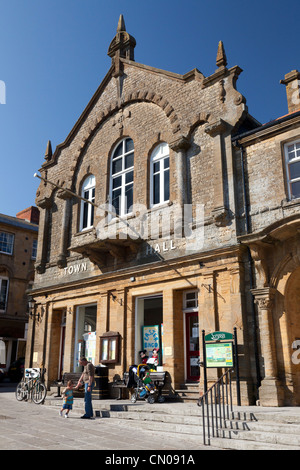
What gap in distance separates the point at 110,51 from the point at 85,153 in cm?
476

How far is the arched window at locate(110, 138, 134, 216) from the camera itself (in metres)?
17.2

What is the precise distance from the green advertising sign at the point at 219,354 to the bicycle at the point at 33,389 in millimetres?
6202

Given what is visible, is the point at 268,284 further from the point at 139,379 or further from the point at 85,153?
the point at 85,153

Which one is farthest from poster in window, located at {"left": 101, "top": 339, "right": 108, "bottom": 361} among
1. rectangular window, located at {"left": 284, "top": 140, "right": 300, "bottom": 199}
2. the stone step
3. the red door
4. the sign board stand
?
the stone step

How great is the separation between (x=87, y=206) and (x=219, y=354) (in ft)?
33.1

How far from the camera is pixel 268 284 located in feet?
39.1

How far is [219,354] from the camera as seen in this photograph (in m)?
11.6

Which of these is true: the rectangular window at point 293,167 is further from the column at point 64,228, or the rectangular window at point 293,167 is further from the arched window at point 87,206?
the column at point 64,228

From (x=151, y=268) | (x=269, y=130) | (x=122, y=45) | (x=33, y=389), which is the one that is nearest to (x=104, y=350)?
(x=33, y=389)

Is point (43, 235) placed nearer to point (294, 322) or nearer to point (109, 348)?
point (109, 348)

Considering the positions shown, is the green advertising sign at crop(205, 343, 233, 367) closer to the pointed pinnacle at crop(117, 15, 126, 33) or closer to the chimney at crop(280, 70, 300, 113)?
the chimney at crop(280, 70, 300, 113)

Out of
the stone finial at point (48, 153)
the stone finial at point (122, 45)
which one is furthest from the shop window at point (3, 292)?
the stone finial at point (122, 45)

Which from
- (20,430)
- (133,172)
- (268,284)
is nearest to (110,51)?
(133,172)

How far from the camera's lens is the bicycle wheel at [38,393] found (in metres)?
14.9
